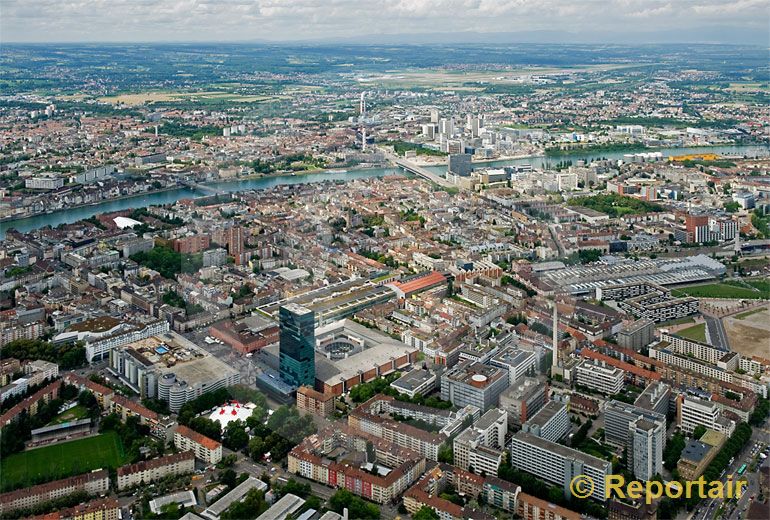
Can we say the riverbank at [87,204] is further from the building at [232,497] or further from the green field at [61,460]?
the building at [232,497]

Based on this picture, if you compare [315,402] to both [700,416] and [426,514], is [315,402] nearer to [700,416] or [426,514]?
[426,514]

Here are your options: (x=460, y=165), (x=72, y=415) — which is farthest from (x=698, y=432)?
(x=460, y=165)

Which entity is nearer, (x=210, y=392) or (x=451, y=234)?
(x=210, y=392)

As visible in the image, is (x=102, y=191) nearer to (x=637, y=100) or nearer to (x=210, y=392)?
(x=210, y=392)

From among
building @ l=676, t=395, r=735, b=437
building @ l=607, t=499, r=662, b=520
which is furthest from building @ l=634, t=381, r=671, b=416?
building @ l=607, t=499, r=662, b=520

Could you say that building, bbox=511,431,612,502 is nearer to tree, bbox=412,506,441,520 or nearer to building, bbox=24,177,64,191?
Result: tree, bbox=412,506,441,520

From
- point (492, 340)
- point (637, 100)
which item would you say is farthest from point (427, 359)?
point (637, 100)
